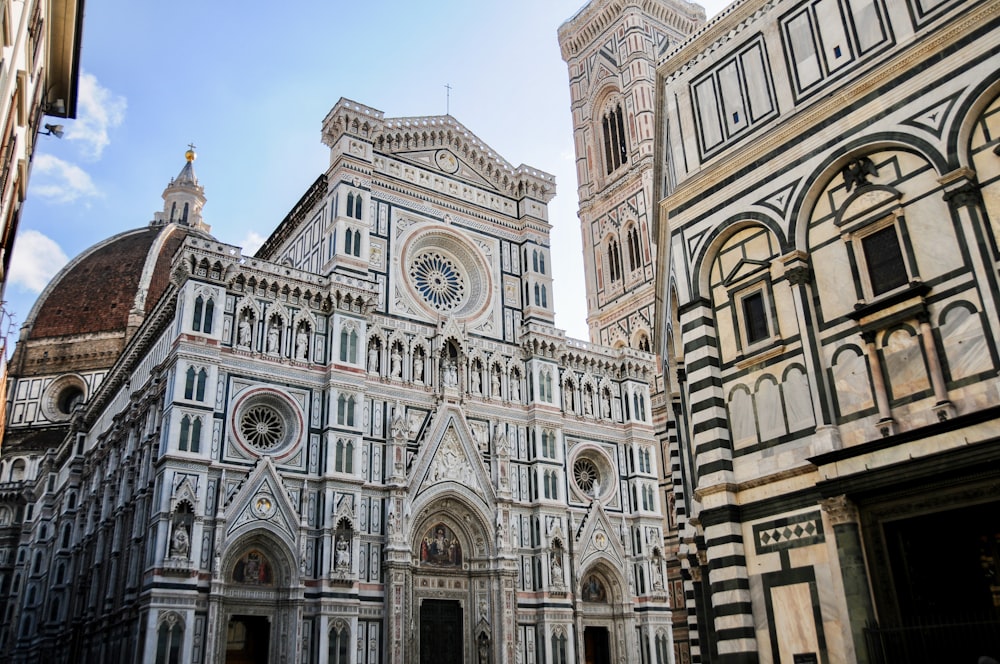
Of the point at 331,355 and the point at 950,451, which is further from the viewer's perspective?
the point at 331,355

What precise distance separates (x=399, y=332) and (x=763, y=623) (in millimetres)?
19834

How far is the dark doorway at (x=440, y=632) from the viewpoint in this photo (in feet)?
91.1

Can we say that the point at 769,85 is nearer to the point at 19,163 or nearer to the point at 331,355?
the point at 19,163

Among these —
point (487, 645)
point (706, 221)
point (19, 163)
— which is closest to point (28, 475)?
point (487, 645)

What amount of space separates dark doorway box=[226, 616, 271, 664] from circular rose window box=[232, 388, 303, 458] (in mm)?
4872

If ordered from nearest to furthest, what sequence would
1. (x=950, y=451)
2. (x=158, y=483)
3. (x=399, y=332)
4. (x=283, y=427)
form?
(x=950, y=451)
(x=158, y=483)
(x=283, y=427)
(x=399, y=332)

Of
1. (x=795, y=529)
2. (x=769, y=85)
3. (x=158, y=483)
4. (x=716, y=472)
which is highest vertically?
(x=769, y=85)

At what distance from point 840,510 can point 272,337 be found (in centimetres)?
2005

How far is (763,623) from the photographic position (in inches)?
516

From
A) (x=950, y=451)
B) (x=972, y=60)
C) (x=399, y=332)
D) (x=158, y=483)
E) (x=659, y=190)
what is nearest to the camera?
(x=950, y=451)

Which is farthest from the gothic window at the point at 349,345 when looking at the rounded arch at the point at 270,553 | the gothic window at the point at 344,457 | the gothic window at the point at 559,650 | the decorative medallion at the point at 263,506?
the gothic window at the point at 559,650

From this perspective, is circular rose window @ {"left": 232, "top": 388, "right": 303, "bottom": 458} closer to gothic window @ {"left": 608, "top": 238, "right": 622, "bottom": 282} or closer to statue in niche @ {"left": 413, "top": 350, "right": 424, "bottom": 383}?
statue in niche @ {"left": 413, "top": 350, "right": 424, "bottom": 383}

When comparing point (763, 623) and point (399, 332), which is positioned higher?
point (399, 332)

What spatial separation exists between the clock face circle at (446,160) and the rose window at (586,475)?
42.7 feet
